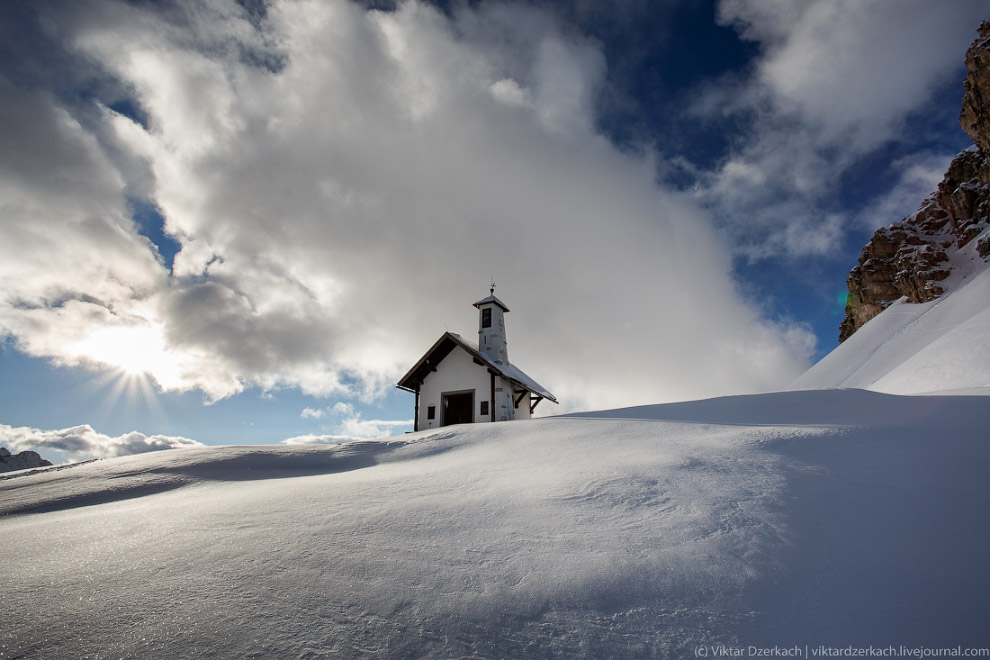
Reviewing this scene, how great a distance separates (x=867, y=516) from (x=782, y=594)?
5.00 feet

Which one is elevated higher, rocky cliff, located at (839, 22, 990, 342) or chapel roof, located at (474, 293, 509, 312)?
rocky cliff, located at (839, 22, 990, 342)

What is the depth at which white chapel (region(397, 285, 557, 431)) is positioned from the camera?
1923cm

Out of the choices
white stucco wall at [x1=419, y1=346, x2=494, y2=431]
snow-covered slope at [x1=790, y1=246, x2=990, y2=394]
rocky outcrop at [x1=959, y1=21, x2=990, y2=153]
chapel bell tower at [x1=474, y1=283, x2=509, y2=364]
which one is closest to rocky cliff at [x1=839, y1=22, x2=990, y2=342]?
rocky outcrop at [x1=959, y1=21, x2=990, y2=153]

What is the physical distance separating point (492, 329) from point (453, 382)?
3.15 m

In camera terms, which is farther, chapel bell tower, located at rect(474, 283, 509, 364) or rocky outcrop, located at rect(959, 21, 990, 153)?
rocky outcrop, located at rect(959, 21, 990, 153)

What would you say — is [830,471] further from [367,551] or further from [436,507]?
[367,551]

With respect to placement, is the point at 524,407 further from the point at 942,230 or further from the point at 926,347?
the point at 942,230

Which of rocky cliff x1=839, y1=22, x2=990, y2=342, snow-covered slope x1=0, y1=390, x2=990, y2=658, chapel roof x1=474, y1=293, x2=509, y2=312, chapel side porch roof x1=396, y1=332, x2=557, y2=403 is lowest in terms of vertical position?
snow-covered slope x1=0, y1=390, x2=990, y2=658

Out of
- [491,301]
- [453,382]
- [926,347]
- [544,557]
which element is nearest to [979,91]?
[926,347]

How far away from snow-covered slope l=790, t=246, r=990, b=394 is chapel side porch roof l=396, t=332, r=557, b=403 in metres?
13.5

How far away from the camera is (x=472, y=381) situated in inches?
783

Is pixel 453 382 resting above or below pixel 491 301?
below

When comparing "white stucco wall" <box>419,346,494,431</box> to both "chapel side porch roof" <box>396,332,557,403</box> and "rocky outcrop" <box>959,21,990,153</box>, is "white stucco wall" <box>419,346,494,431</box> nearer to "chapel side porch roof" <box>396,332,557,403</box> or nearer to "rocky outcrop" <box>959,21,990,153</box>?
"chapel side porch roof" <box>396,332,557,403</box>

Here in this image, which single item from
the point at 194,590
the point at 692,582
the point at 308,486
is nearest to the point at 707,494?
the point at 692,582
